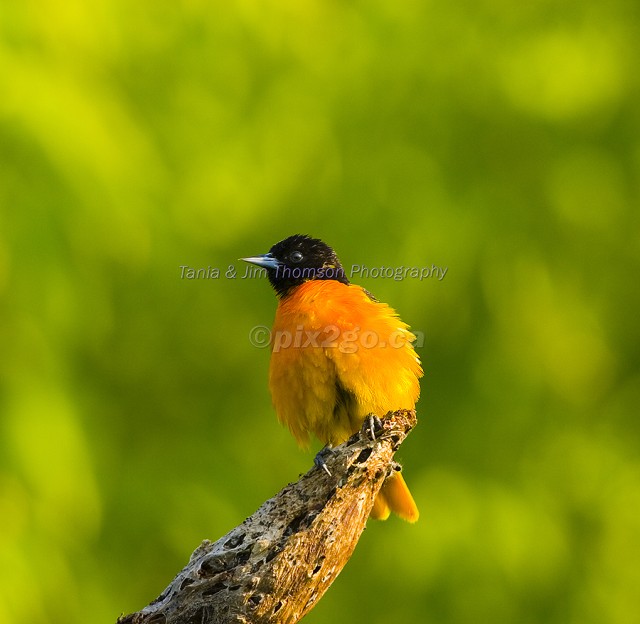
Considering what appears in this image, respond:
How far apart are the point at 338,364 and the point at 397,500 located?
101 cm

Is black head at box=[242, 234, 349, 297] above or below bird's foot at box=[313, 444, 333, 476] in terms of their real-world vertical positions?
above

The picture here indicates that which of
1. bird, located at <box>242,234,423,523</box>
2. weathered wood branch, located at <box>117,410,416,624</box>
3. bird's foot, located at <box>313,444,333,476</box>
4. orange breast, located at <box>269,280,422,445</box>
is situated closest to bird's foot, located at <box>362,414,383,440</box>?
weathered wood branch, located at <box>117,410,416,624</box>

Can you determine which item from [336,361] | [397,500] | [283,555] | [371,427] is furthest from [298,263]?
[283,555]

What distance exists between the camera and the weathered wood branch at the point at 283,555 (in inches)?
145

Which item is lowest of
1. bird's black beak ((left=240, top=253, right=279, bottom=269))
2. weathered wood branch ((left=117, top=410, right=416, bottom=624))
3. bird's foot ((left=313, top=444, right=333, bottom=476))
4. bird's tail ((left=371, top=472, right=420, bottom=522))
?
bird's tail ((left=371, top=472, right=420, bottom=522))

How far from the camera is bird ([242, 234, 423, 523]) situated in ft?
15.9

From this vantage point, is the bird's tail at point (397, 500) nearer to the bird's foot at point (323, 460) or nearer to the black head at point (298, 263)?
the black head at point (298, 263)

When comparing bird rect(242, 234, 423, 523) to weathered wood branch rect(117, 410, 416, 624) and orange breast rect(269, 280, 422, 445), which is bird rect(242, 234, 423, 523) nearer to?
orange breast rect(269, 280, 422, 445)

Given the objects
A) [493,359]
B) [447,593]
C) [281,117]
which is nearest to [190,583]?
[447,593]

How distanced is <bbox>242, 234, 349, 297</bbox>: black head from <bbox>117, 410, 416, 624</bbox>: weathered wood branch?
1.67m

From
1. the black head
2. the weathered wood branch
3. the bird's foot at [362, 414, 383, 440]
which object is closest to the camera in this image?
the weathered wood branch

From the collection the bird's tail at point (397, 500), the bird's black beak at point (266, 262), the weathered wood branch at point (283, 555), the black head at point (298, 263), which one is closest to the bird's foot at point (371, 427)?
the weathered wood branch at point (283, 555)

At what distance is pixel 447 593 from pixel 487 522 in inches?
20.4

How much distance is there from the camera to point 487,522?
248 inches
